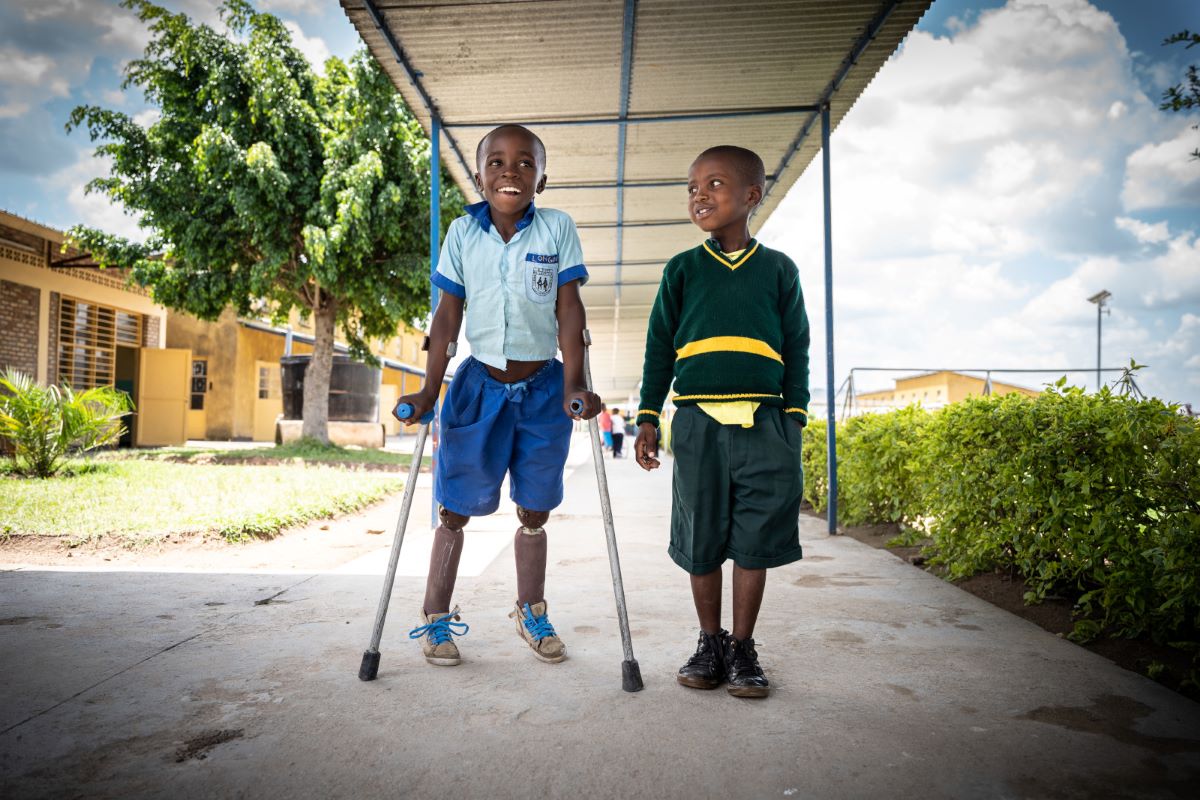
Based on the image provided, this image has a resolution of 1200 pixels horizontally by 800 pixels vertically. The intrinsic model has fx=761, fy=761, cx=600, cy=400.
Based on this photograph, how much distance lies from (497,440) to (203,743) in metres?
1.26

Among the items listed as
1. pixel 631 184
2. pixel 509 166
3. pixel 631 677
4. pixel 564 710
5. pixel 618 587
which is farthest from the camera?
pixel 631 184

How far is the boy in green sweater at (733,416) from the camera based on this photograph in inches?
97.0

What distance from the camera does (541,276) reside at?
9.05 ft

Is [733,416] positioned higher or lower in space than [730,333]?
lower

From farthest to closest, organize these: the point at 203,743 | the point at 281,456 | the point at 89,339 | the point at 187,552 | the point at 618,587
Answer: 1. the point at 89,339
2. the point at 281,456
3. the point at 187,552
4. the point at 618,587
5. the point at 203,743

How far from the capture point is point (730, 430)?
2523mm

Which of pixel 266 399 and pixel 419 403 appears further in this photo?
pixel 266 399

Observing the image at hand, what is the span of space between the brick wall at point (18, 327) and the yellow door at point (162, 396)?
3.58 m

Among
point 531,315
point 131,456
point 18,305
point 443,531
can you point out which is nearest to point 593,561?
point 443,531

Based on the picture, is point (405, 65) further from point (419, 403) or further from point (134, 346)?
point (134, 346)

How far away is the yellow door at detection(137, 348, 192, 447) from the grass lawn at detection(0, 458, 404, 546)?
325 inches

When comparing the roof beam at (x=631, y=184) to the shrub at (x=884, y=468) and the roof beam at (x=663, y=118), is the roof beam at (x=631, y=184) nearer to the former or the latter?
the roof beam at (x=663, y=118)

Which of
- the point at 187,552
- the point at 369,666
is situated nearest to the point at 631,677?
the point at 369,666

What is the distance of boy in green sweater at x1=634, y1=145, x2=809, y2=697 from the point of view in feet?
8.09
